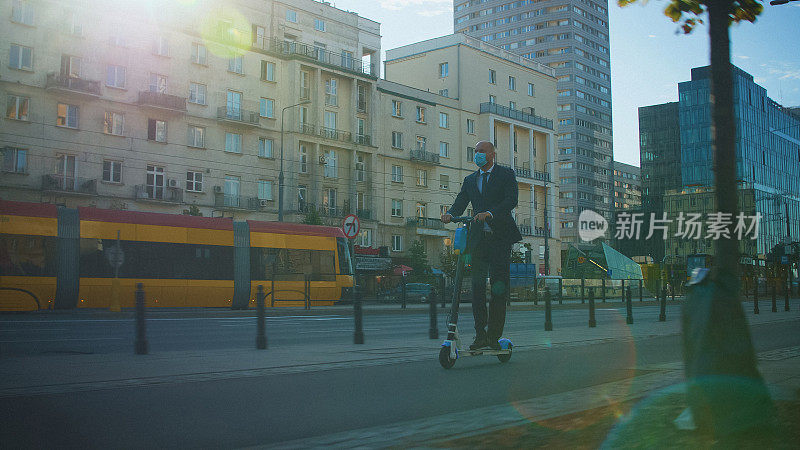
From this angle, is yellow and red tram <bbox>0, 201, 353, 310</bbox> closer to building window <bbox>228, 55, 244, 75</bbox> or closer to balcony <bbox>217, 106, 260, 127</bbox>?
balcony <bbox>217, 106, 260, 127</bbox>

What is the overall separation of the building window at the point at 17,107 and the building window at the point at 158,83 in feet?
23.4

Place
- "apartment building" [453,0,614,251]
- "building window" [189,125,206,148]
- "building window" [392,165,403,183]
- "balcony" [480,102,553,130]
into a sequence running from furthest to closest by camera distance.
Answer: "apartment building" [453,0,614,251] < "balcony" [480,102,553,130] < "building window" [392,165,403,183] < "building window" [189,125,206,148]

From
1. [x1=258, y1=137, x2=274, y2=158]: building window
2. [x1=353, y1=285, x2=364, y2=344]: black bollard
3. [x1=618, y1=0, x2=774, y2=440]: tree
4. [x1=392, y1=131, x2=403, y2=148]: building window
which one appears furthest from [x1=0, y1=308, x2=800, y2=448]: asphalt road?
[x1=392, y1=131, x2=403, y2=148]: building window

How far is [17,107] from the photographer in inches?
1483

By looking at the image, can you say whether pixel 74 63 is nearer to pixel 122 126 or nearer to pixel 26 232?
pixel 122 126

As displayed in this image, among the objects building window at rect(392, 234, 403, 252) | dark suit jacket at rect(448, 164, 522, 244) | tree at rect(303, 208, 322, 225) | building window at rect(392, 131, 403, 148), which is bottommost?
dark suit jacket at rect(448, 164, 522, 244)

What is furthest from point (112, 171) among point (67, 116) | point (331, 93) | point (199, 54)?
point (331, 93)

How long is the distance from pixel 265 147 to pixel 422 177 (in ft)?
52.2

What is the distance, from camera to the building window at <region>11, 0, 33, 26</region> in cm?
3812

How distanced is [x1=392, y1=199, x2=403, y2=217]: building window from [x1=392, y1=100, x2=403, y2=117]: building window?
7.16 m

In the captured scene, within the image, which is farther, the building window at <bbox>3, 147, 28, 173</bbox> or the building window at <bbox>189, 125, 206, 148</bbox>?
the building window at <bbox>189, 125, 206, 148</bbox>

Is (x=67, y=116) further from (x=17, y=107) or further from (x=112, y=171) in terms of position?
(x=112, y=171)

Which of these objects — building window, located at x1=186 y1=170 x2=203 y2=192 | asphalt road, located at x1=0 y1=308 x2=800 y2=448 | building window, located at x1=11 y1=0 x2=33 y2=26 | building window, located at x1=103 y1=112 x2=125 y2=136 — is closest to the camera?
asphalt road, located at x1=0 y1=308 x2=800 y2=448

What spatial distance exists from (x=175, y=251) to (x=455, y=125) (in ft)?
137
